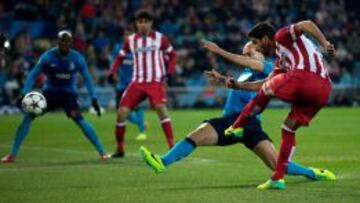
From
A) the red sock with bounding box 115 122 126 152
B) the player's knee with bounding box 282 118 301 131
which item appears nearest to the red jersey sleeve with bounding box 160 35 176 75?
the red sock with bounding box 115 122 126 152

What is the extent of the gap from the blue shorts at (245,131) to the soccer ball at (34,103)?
176 inches

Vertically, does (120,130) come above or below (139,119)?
Answer: above

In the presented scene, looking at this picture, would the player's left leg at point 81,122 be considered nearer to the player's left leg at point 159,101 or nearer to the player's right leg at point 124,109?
the player's right leg at point 124,109

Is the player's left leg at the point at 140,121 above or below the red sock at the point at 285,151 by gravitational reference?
below

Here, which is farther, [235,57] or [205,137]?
[205,137]

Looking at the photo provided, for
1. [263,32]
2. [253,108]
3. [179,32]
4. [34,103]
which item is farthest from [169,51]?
[179,32]

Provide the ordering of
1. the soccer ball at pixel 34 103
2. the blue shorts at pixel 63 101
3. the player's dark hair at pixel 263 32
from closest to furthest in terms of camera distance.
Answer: the player's dark hair at pixel 263 32, the soccer ball at pixel 34 103, the blue shorts at pixel 63 101

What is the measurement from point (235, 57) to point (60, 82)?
5.45 meters

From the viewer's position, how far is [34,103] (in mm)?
A: 15031

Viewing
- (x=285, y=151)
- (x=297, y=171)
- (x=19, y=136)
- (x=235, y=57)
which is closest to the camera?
(x=235, y=57)

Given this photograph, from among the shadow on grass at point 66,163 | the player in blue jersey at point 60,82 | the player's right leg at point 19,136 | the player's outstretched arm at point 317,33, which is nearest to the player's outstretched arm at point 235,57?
the player's outstretched arm at point 317,33

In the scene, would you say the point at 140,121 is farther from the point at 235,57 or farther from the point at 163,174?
the point at 235,57

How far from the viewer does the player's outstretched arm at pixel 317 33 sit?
984cm

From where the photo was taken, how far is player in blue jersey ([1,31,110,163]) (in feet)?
49.9
